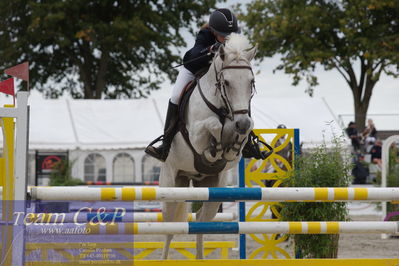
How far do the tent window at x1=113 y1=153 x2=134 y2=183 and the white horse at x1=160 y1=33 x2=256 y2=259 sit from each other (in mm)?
8457

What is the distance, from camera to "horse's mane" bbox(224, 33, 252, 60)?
12.3ft

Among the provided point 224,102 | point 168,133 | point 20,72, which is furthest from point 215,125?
point 20,72

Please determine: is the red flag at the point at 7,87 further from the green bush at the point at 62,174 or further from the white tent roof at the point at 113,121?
the white tent roof at the point at 113,121

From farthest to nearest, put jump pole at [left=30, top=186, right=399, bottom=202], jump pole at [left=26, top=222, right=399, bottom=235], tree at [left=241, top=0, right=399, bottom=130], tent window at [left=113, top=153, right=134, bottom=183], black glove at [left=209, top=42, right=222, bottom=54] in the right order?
tree at [left=241, top=0, right=399, bottom=130], tent window at [left=113, top=153, right=134, bottom=183], black glove at [left=209, top=42, right=222, bottom=54], jump pole at [left=26, top=222, right=399, bottom=235], jump pole at [left=30, top=186, right=399, bottom=202]

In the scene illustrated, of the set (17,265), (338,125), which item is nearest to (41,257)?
(17,265)

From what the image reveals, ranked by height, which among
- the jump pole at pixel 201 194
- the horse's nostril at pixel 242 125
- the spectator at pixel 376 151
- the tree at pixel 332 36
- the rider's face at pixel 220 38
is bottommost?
the jump pole at pixel 201 194

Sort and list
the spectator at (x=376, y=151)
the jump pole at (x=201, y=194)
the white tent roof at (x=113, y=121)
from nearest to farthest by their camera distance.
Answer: the jump pole at (x=201, y=194) < the white tent roof at (x=113, y=121) < the spectator at (x=376, y=151)

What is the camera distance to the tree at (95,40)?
20.9 m

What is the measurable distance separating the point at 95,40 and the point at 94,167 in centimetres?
924

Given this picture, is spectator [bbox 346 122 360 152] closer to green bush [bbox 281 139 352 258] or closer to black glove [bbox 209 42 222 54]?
green bush [bbox 281 139 352 258]

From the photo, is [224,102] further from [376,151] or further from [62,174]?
[376,151]

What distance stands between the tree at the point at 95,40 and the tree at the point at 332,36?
2979mm

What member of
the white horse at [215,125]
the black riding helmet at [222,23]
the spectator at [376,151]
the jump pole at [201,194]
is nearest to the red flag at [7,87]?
the jump pole at [201,194]

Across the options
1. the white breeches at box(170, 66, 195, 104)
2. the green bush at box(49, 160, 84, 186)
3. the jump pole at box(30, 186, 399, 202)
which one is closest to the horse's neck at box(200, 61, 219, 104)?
the white breeches at box(170, 66, 195, 104)
